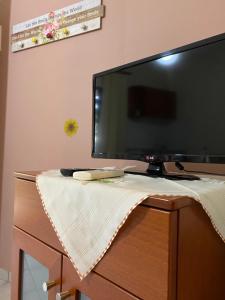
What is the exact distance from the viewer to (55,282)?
68 cm

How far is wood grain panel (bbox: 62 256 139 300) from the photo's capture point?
0.53 m

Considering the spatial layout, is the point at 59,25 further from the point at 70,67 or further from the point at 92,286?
the point at 92,286

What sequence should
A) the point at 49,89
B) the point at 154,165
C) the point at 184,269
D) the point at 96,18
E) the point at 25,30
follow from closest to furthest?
the point at 184,269, the point at 154,165, the point at 96,18, the point at 49,89, the point at 25,30

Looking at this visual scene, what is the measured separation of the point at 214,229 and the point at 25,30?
1570 mm

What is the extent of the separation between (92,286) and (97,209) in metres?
0.19

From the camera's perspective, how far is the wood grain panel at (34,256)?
0.69 metres

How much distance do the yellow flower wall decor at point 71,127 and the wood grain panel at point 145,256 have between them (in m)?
0.88

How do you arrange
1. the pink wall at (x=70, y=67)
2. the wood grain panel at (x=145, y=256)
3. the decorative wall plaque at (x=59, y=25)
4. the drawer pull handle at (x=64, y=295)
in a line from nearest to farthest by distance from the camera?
the wood grain panel at (x=145, y=256)
the drawer pull handle at (x=64, y=295)
the pink wall at (x=70, y=67)
the decorative wall plaque at (x=59, y=25)

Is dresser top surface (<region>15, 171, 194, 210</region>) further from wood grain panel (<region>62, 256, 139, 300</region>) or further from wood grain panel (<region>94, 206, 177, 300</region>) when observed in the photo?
wood grain panel (<region>62, 256, 139, 300</region>)

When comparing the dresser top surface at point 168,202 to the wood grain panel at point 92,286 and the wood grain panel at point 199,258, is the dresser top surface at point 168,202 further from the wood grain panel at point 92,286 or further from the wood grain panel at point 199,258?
the wood grain panel at point 92,286

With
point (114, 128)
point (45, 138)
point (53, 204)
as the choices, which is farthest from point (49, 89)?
point (53, 204)

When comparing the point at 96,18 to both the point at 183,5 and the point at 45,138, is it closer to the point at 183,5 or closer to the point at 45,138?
the point at 183,5

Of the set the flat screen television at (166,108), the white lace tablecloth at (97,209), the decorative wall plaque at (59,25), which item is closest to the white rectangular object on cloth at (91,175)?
the white lace tablecloth at (97,209)

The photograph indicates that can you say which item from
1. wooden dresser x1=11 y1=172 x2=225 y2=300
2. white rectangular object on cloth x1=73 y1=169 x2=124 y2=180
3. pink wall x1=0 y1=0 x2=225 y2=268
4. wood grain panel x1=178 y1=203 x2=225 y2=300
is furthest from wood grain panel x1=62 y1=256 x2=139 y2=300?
pink wall x1=0 y1=0 x2=225 y2=268
